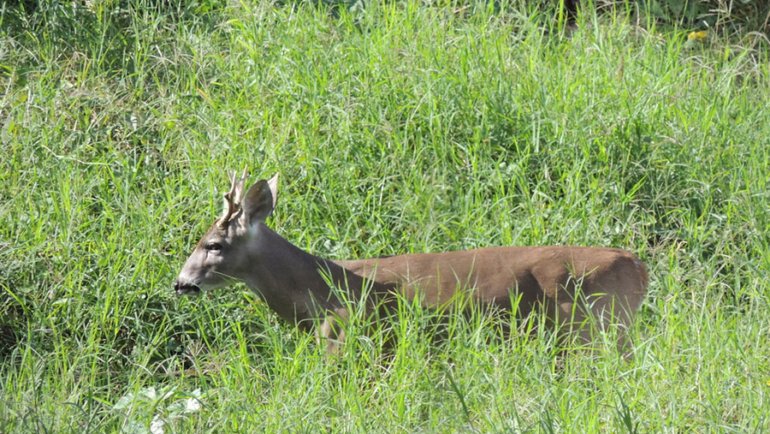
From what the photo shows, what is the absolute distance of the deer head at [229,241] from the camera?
553 centimetres

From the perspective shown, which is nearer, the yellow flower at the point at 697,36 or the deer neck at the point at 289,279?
the deer neck at the point at 289,279

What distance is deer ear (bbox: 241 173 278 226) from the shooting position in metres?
5.58

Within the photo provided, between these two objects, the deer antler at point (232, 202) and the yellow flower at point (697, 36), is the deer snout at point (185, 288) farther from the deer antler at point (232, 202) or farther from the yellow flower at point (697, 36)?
the yellow flower at point (697, 36)

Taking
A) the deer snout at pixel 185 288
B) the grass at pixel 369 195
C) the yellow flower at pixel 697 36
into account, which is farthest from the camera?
the yellow flower at pixel 697 36

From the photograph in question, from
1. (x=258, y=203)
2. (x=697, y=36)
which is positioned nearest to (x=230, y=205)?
(x=258, y=203)

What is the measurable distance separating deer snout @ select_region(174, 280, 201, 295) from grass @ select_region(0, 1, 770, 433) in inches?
7.2

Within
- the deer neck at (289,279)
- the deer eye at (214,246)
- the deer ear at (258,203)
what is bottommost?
the deer neck at (289,279)

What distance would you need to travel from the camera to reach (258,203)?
563 centimetres

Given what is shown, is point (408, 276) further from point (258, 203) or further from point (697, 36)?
point (697, 36)

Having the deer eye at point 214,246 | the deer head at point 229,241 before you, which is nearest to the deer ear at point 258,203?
the deer head at point 229,241

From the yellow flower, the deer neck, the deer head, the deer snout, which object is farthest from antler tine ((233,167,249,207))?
the yellow flower

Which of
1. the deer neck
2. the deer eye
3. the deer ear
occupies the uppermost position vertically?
the deer ear

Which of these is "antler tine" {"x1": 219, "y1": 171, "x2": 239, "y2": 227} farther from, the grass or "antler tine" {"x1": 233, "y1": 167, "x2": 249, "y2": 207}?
the grass

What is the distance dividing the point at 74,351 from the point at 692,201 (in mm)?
3094
